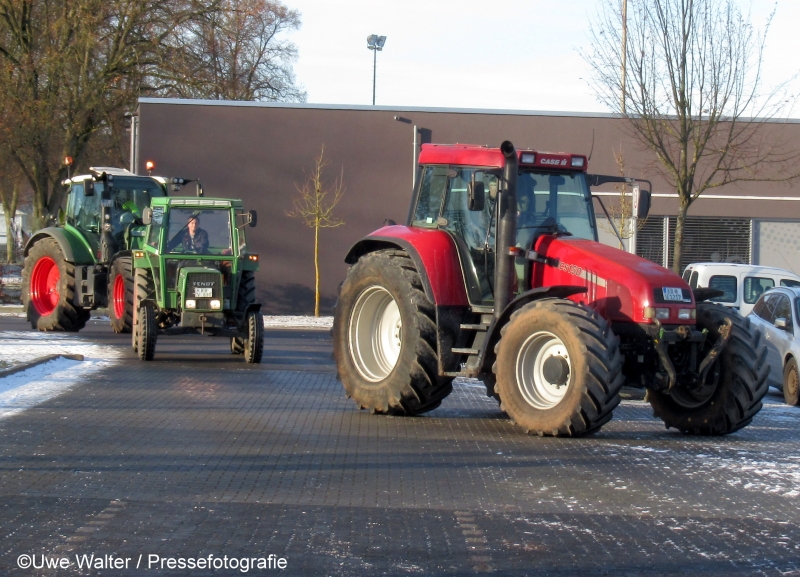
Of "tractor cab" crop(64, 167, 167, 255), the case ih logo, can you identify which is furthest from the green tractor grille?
the case ih logo

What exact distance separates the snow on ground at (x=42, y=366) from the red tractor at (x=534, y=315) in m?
3.30

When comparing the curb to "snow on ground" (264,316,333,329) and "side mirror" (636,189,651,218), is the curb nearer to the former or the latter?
"side mirror" (636,189,651,218)

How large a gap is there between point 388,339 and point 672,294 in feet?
11.0

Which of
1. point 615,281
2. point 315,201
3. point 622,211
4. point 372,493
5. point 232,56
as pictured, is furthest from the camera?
point 232,56

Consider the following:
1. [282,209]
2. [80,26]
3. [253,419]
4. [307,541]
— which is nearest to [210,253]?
[253,419]

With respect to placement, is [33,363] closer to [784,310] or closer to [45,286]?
[45,286]

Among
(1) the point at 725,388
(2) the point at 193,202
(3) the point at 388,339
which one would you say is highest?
(2) the point at 193,202

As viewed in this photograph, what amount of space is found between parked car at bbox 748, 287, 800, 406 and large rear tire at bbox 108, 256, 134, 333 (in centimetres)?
979

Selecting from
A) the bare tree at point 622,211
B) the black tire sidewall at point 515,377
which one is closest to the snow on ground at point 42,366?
the black tire sidewall at point 515,377

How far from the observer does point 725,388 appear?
9.45 m

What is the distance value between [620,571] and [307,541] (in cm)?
165

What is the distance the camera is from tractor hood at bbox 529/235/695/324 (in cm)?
907

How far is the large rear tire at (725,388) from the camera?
30.7 feet

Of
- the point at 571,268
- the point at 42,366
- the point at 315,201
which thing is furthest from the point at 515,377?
the point at 315,201
